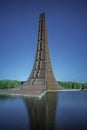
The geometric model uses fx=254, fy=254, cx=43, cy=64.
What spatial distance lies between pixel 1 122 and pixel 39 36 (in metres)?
23.4

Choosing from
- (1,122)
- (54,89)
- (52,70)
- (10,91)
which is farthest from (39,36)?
(1,122)

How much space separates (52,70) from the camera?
2784cm

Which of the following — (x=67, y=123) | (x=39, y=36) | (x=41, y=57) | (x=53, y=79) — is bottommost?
(x=67, y=123)

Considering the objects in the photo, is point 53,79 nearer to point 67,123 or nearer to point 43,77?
point 43,77

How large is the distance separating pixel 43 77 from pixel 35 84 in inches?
77.4

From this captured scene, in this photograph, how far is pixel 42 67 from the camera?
1075 inches

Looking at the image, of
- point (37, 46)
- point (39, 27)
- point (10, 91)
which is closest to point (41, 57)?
point (37, 46)

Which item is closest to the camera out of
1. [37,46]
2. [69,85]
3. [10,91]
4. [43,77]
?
[10,91]

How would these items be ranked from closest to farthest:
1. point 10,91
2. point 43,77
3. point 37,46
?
point 10,91
point 43,77
point 37,46

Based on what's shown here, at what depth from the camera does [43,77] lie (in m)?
26.5

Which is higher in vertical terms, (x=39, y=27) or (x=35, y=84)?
(x=39, y=27)

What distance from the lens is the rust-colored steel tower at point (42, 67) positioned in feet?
86.3

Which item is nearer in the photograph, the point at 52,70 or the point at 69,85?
the point at 52,70

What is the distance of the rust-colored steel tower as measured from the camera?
86.3 ft
